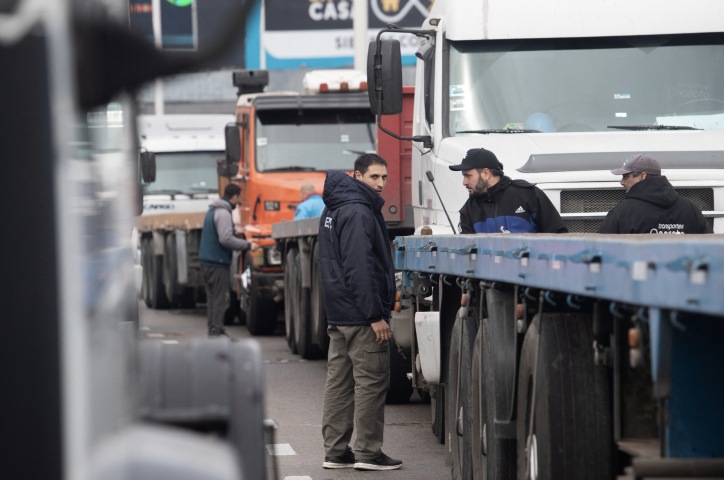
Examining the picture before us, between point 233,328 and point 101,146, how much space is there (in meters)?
15.8

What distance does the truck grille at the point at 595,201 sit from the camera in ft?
25.1

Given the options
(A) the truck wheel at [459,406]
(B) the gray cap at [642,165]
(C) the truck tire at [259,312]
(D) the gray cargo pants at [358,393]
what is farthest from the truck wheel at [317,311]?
(A) the truck wheel at [459,406]

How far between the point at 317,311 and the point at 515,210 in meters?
5.29

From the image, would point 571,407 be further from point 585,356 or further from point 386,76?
point 386,76

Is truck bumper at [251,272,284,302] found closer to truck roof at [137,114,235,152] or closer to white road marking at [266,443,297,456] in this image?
white road marking at [266,443,297,456]

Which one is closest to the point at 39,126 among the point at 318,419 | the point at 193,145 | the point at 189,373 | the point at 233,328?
the point at 189,373

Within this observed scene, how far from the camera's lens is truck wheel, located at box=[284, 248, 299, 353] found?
13438 mm

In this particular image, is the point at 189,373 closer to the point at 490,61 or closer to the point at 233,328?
the point at 490,61

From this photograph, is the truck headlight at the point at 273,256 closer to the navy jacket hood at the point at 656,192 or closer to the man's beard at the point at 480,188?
the man's beard at the point at 480,188

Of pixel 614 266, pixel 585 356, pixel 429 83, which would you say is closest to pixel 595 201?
pixel 429 83

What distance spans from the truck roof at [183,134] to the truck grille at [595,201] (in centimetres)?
1462

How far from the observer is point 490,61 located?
8406 millimetres

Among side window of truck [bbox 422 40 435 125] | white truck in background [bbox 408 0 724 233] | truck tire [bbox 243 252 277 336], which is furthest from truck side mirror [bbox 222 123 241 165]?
white truck in background [bbox 408 0 724 233]

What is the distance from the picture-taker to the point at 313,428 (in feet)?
28.9
